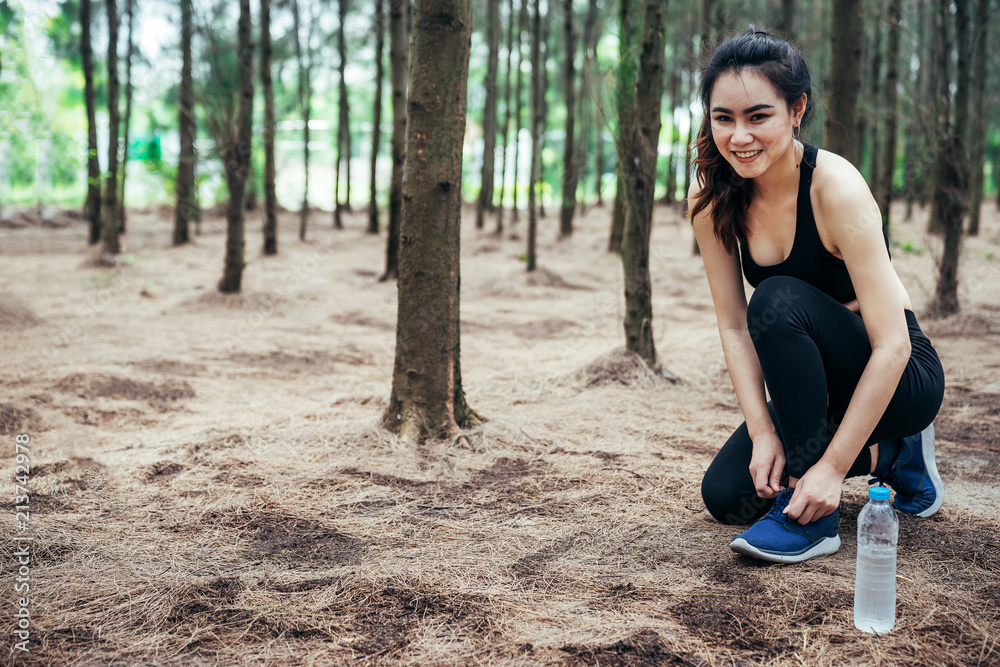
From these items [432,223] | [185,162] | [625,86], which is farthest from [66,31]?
[432,223]

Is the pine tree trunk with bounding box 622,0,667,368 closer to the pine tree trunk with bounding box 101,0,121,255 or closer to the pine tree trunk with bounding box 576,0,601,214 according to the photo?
the pine tree trunk with bounding box 101,0,121,255

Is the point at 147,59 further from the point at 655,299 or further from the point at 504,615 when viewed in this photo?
the point at 504,615

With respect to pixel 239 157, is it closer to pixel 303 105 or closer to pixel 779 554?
pixel 779 554

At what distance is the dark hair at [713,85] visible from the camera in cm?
219

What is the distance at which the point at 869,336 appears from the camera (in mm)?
2176

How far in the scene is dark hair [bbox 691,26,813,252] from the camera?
86.2 inches

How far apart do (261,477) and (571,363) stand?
2.91 m

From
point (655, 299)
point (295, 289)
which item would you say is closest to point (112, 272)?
point (295, 289)

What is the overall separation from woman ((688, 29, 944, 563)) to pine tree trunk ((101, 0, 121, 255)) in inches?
411

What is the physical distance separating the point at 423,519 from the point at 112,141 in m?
10.4

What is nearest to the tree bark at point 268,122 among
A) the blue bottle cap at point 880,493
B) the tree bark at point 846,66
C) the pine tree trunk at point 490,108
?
the pine tree trunk at point 490,108

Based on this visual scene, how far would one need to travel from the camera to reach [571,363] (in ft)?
18.3

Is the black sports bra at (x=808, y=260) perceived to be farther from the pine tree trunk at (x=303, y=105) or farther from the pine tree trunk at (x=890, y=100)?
the pine tree trunk at (x=303, y=105)

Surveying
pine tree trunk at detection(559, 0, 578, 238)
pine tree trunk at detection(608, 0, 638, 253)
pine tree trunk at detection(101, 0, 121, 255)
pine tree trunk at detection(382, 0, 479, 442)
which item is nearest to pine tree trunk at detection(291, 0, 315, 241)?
pine tree trunk at detection(101, 0, 121, 255)
